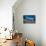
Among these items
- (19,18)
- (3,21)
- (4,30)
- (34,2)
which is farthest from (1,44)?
(34,2)

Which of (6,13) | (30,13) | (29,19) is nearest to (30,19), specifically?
(29,19)

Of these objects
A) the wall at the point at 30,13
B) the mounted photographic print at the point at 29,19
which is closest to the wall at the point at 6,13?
the wall at the point at 30,13

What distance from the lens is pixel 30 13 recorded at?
18.9ft

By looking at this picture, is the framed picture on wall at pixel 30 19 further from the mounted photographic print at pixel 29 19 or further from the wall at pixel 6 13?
the wall at pixel 6 13

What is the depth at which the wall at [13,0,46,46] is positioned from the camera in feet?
18.8

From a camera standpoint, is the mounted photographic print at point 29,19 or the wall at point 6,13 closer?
the wall at point 6,13

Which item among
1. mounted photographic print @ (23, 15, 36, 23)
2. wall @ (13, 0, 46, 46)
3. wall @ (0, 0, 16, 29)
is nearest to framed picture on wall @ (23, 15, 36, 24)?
mounted photographic print @ (23, 15, 36, 23)

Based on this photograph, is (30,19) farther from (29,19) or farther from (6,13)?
(6,13)

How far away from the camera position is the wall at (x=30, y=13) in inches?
226

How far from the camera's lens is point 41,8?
5602mm

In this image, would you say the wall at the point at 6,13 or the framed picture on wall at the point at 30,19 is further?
the framed picture on wall at the point at 30,19

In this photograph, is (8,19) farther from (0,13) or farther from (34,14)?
(34,14)

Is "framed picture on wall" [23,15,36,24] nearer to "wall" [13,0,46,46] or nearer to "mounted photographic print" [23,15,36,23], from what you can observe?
"mounted photographic print" [23,15,36,23]

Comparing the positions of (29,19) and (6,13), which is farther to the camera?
(29,19)
